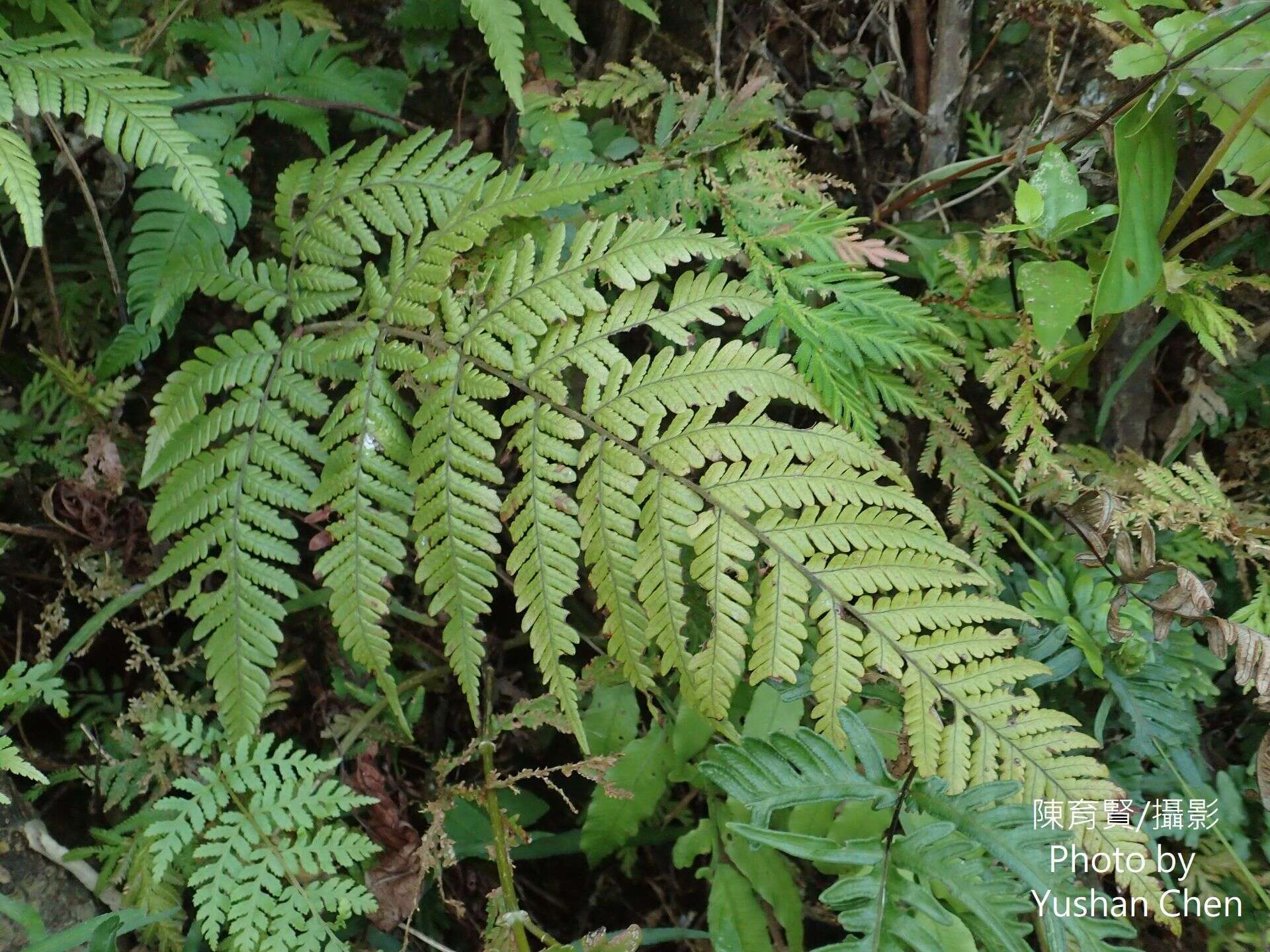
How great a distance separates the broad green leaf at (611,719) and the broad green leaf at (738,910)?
36 cm

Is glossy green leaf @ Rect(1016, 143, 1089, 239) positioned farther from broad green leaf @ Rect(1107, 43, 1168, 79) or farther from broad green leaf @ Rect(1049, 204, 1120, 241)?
broad green leaf @ Rect(1107, 43, 1168, 79)

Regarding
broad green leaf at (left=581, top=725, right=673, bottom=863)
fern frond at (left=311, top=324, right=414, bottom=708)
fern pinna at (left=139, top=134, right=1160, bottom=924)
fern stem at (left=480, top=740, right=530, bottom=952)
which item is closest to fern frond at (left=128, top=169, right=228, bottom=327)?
fern pinna at (left=139, top=134, right=1160, bottom=924)

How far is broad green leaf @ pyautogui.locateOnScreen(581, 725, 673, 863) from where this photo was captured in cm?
199

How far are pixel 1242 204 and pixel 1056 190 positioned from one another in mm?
347

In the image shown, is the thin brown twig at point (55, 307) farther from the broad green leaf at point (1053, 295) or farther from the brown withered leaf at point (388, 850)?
the broad green leaf at point (1053, 295)

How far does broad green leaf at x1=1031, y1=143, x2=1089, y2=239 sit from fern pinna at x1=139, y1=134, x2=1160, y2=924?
0.71 m

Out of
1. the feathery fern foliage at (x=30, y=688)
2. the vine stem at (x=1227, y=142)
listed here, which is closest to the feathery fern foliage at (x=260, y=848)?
the feathery fern foliage at (x=30, y=688)

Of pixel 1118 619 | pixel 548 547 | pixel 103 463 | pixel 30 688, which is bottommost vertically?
pixel 30 688

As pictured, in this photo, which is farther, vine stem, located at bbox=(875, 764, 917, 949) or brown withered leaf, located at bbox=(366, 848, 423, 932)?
brown withered leaf, located at bbox=(366, 848, 423, 932)

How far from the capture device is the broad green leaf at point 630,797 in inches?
78.4

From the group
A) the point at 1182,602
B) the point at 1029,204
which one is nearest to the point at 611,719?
the point at 1182,602

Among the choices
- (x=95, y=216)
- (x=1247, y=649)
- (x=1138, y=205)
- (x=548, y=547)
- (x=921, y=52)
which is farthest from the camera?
(x=921, y=52)

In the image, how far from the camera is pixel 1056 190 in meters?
1.91

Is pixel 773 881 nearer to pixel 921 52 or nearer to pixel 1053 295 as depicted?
pixel 1053 295
